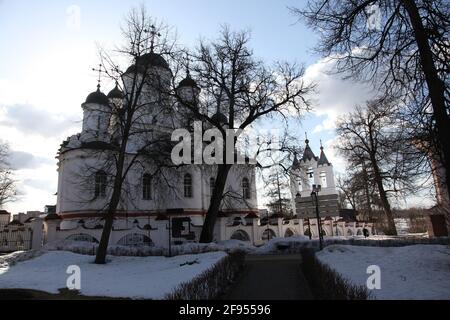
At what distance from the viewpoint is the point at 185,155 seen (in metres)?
26.1

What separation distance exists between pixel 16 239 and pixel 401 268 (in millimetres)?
28082

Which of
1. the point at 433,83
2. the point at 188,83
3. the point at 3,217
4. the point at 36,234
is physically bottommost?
the point at 36,234

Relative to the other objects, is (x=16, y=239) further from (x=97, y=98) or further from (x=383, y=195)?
(x=383, y=195)

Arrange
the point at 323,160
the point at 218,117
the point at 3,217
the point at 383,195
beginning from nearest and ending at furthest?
1. the point at 218,117
2. the point at 383,195
3. the point at 3,217
4. the point at 323,160

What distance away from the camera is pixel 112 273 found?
15.7 metres

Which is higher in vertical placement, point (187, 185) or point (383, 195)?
point (187, 185)

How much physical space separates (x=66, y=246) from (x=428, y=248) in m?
21.9

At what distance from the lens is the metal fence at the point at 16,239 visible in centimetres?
2742

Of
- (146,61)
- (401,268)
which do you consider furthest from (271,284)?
(146,61)

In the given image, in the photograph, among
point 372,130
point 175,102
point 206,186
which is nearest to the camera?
point 175,102

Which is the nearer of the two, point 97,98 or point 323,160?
point 97,98

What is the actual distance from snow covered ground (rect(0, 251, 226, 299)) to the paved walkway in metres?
1.56
